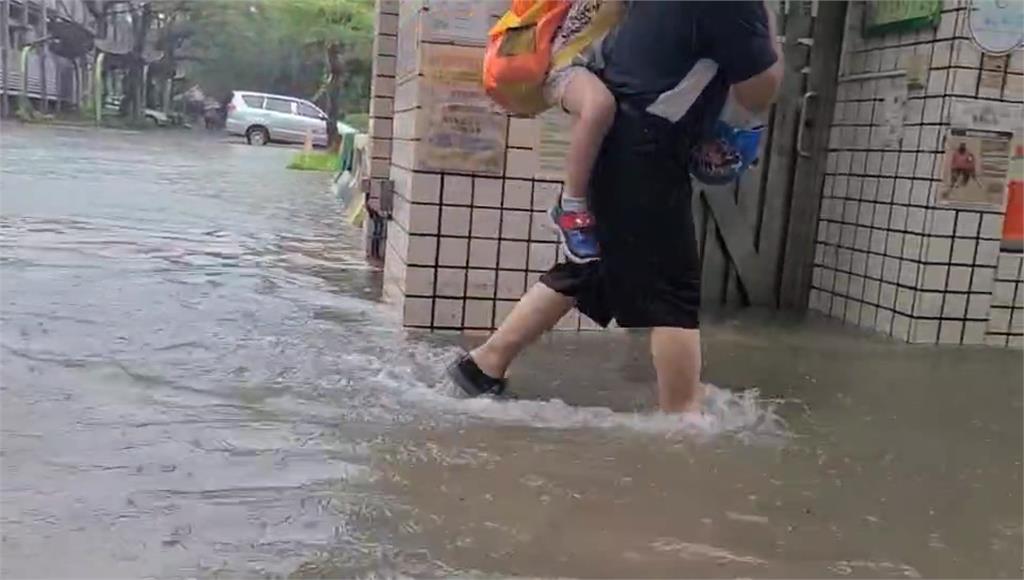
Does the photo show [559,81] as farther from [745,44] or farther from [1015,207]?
[1015,207]

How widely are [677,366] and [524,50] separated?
1.08m

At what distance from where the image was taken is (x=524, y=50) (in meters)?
3.42

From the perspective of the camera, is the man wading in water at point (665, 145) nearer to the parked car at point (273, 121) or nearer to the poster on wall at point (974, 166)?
the poster on wall at point (974, 166)

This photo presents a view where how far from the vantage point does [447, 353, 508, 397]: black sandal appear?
3.55 meters

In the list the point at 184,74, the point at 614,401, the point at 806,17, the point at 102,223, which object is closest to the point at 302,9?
the point at 184,74

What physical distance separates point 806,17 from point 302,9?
1070 inches

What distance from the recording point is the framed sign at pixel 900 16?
498cm

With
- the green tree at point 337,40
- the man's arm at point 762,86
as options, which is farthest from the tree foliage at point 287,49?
the man's arm at point 762,86

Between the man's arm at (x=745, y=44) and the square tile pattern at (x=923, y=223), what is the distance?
2076 millimetres

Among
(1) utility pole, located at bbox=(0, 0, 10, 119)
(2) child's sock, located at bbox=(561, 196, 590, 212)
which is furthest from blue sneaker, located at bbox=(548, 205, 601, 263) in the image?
(1) utility pole, located at bbox=(0, 0, 10, 119)

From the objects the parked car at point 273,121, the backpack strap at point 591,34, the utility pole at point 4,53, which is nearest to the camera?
the backpack strap at point 591,34

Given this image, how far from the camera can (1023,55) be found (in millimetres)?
4887

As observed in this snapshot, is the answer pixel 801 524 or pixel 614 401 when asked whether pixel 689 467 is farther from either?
pixel 614 401

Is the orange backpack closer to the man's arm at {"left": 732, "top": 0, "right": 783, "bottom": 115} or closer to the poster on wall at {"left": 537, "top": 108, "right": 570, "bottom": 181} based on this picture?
the man's arm at {"left": 732, "top": 0, "right": 783, "bottom": 115}
